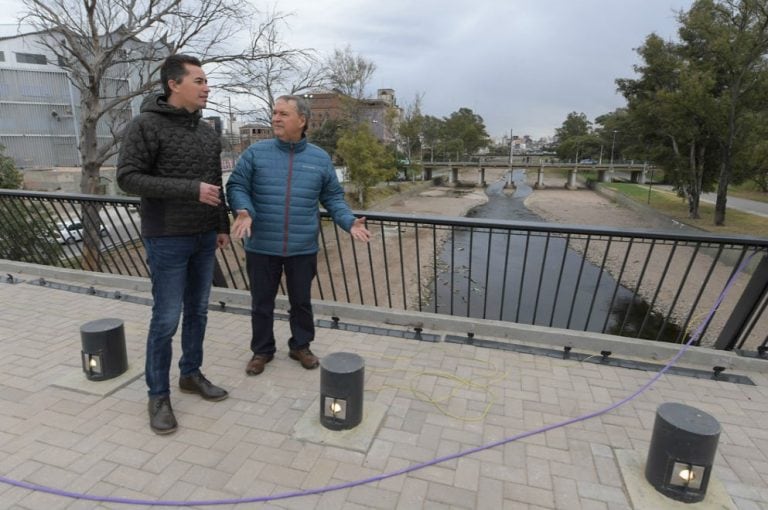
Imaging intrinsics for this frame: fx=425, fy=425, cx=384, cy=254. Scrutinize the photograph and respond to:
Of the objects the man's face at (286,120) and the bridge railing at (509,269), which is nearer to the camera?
Result: the man's face at (286,120)

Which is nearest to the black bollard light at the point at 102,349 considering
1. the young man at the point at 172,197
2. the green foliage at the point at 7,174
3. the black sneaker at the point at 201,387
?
the black sneaker at the point at 201,387

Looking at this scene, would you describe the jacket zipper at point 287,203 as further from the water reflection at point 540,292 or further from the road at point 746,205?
the road at point 746,205

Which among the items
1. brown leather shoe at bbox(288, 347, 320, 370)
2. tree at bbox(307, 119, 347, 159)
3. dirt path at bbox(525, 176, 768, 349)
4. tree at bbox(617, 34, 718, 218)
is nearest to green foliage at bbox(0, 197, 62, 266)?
brown leather shoe at bbox(288, 347, 320, 370)

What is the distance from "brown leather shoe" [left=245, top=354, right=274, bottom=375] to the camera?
10.5 ft

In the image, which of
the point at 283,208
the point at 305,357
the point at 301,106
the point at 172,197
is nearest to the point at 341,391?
the point at 305,357

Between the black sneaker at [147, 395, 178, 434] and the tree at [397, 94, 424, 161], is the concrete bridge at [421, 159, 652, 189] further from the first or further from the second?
the black sneaker at [147, 395, 178, 434]

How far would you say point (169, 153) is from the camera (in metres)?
2.31

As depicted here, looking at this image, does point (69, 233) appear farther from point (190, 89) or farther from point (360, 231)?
point (360, 231)

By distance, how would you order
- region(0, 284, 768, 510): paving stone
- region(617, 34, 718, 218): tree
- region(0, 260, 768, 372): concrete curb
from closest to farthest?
region(0, 284, 768, 510): paving stone
region(0, 260, 768, 372): concrete curb
region(617, 34, 718, 218): tree

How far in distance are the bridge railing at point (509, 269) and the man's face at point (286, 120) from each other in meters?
1.06

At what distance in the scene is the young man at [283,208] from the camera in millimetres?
2828

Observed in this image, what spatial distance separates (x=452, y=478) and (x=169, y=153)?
231 centimetres

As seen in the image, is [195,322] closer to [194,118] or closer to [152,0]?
[194,118]

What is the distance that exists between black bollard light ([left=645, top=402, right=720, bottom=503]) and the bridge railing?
1.54m
